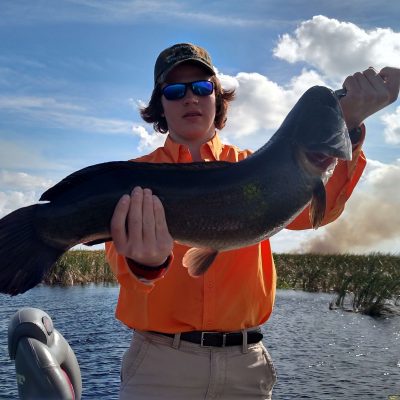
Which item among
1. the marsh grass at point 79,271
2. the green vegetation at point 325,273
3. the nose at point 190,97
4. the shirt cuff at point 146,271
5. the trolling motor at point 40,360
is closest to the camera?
the shirt cuff at point 146,271

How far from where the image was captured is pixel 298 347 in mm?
15906

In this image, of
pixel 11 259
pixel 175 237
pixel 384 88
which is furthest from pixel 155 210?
pixel 384 88

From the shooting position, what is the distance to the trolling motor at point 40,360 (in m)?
7.53

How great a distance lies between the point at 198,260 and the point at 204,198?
1.44 feet

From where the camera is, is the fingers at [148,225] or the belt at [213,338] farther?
the belt at [213,338]

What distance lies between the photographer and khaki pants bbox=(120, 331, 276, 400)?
377cm

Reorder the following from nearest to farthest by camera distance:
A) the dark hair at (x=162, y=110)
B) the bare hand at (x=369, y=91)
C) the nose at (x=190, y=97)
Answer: the bare hand at (x=369, y=91) < the nose at (x=190, y=97) < the dark hair at (x=162, y=110)

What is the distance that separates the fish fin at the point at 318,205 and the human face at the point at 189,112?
1060 millimetres

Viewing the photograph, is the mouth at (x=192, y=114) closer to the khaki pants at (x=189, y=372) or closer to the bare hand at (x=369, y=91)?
the bare hand at (x=369, y=91)

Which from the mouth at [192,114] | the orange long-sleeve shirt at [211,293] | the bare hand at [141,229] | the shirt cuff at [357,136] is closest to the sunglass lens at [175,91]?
the mouth at [192,114]

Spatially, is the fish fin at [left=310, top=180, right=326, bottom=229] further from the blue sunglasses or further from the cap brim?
the cap brim

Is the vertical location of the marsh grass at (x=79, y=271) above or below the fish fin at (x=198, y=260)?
below

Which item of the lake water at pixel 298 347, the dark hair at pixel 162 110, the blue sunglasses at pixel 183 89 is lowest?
the lake water at pixel 298 347

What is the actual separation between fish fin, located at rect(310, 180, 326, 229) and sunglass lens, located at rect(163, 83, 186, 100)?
131 cm
